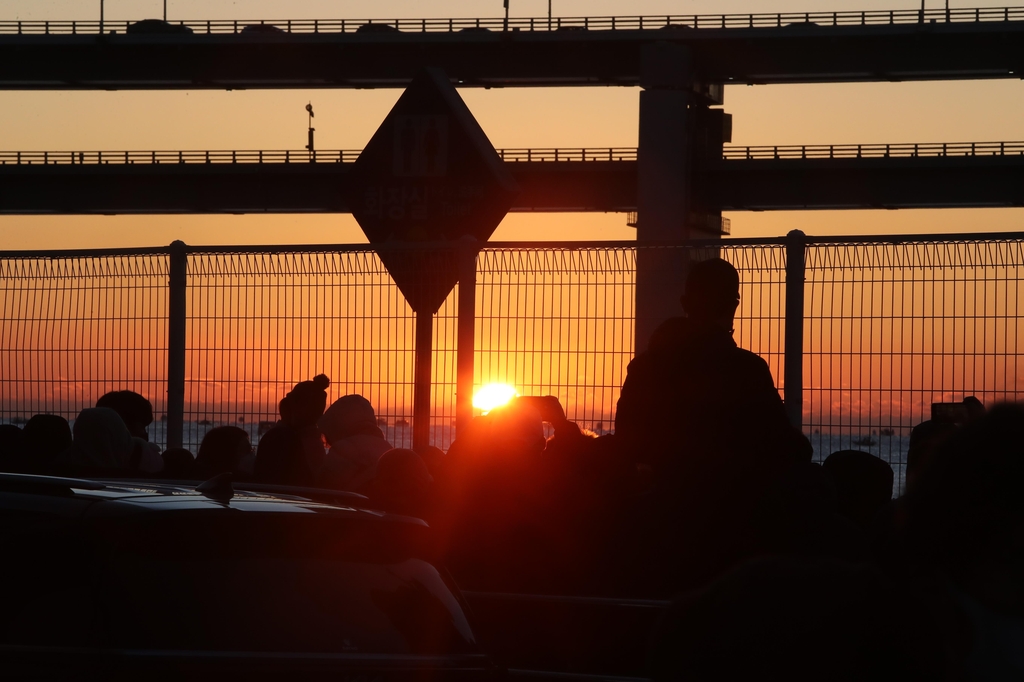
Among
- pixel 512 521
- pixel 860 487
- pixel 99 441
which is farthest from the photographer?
pixel 99 441

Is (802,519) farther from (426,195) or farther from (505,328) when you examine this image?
(426,195)

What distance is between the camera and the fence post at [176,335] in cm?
943

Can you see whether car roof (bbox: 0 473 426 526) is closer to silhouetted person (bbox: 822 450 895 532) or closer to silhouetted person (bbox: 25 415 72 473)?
silhouetted person (bbox: 822 450 895 532)

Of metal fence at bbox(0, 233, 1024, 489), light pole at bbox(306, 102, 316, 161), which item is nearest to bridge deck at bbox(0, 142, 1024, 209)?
light pole at bbox(306, 102, 316, 161)

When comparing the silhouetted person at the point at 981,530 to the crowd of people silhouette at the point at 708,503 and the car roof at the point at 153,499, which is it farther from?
the car roof at the point at 153,499

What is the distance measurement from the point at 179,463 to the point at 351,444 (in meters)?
1.64

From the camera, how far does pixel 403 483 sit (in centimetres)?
673

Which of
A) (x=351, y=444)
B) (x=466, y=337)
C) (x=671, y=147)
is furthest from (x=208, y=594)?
(x=671, y=147)

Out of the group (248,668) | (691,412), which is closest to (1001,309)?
(691,412)

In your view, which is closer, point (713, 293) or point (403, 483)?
point (713, 293)

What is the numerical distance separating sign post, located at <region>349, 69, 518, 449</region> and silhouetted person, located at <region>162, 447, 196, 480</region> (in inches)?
55.9

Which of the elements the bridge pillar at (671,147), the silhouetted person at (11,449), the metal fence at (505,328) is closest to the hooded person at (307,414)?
the metal fence at (505,328)

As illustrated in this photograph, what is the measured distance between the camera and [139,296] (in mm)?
9641

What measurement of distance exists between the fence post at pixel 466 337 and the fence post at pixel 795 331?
1952mm
